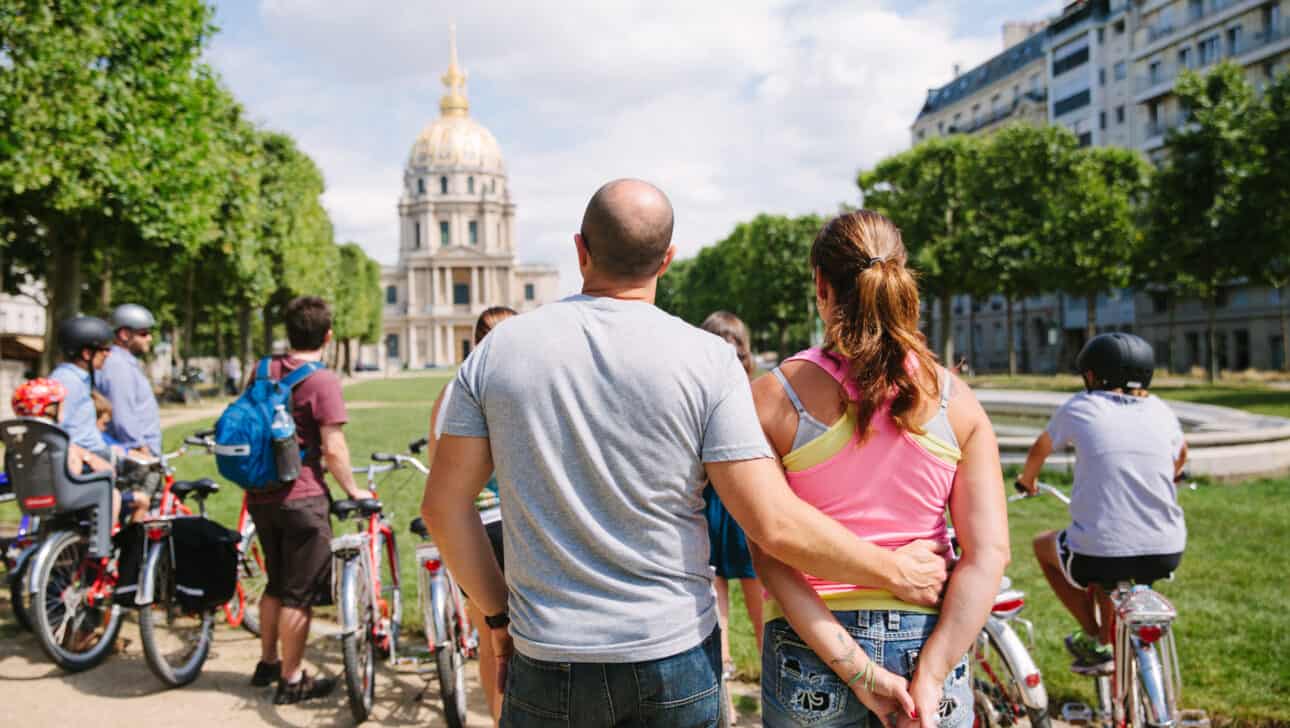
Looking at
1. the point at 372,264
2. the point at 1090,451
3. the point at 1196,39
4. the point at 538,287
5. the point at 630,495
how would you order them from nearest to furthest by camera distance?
1. the point at 630,495
2. the point at 1090,451
3. the point at 1196,39
4. the point at 372,264
5. the point at 538,287

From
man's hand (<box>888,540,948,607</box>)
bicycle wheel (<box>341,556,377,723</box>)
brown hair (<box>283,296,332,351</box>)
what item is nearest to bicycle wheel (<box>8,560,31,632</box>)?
bicycle wheel (<box>341,556,377,723</box>)

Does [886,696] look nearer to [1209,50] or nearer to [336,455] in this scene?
[336,455]

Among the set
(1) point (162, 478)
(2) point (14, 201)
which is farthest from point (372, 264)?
(1) point (162, 478)

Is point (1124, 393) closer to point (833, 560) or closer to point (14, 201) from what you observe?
point (833, 560)

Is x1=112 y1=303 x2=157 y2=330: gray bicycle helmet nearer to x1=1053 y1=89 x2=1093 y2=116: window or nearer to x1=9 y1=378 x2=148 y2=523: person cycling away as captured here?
x1=9 y1=378 x2=148 y2=523: person cycling away

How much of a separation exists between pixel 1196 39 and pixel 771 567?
57160 mm

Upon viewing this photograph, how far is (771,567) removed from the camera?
2457 mm

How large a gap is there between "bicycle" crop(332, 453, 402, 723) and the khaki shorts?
0.29 ft

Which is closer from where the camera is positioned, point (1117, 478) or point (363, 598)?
point (1117, 478)

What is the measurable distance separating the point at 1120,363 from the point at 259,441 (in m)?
4.03

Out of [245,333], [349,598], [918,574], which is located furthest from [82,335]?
[245,333]

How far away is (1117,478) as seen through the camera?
4.06 metres

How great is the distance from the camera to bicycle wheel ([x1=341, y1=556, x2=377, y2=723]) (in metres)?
4.89

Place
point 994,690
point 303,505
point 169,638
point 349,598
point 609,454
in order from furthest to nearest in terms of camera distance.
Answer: point 169,638 < point 303,505 < point 349,598 < point 994,690 < point 609,454
